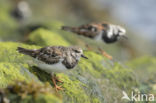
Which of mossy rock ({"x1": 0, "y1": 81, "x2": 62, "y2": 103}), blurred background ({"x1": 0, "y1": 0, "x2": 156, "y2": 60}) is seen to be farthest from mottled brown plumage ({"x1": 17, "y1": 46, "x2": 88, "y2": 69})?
blurred background ({"x1": 0, "y1": 0, "x2": 156, "y2": 60})

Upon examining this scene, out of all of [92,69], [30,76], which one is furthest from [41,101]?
[92,69]

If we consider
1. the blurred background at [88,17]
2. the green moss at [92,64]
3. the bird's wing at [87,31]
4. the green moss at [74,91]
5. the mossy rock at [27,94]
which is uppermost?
the blurred background at [88,17]

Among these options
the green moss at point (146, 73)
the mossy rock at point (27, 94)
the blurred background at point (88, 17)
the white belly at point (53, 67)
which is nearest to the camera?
the mossy rock at point (27, 94)

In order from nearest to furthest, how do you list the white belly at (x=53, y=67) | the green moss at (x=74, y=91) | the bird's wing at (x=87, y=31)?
1. the white belly at (x=53, y=67)
2. the green moss at (x=74, y=91)
3. the bird's wing at (x=87, y=31)

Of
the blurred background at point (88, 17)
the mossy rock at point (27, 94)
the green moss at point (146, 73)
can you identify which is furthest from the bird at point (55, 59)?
the blurred background at point (88, 17)

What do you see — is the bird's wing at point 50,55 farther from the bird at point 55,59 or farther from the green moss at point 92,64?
the green moss at point 92,64

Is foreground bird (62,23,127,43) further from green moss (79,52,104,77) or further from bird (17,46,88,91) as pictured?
bird (17,46,88,91)

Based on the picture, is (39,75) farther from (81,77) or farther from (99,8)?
(99,8)
